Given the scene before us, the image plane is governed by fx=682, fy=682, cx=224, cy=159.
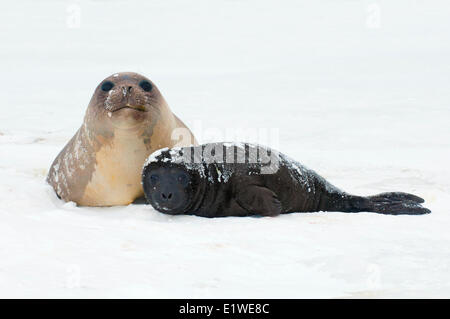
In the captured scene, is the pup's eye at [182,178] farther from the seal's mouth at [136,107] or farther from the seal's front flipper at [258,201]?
the seal's mouth at [136,107]

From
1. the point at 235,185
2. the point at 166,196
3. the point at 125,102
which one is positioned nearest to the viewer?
the point at 166,196

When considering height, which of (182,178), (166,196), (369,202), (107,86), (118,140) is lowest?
(369,202)

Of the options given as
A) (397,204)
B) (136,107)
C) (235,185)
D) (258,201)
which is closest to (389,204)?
(397,204)

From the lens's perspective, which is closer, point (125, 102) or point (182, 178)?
point (182, 178)

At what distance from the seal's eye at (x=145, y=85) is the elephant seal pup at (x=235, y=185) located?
21.6 inches

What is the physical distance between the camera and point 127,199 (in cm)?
484

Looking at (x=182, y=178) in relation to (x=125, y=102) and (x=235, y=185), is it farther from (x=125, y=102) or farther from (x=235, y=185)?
(x=125, y=102)

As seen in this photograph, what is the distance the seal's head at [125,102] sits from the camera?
4664 millimetres

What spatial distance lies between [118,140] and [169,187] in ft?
2.01

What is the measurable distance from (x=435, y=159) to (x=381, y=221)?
9.98 feet

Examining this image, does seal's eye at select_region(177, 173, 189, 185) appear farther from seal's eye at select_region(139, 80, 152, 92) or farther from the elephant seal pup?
seal's eye at select_region(139, 80, 152, 92)

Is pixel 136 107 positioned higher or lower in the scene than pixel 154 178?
higher

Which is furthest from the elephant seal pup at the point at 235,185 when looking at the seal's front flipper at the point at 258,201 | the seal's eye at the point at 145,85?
the seal's eye at the point at 145,85

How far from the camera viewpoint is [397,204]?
4.78 m
